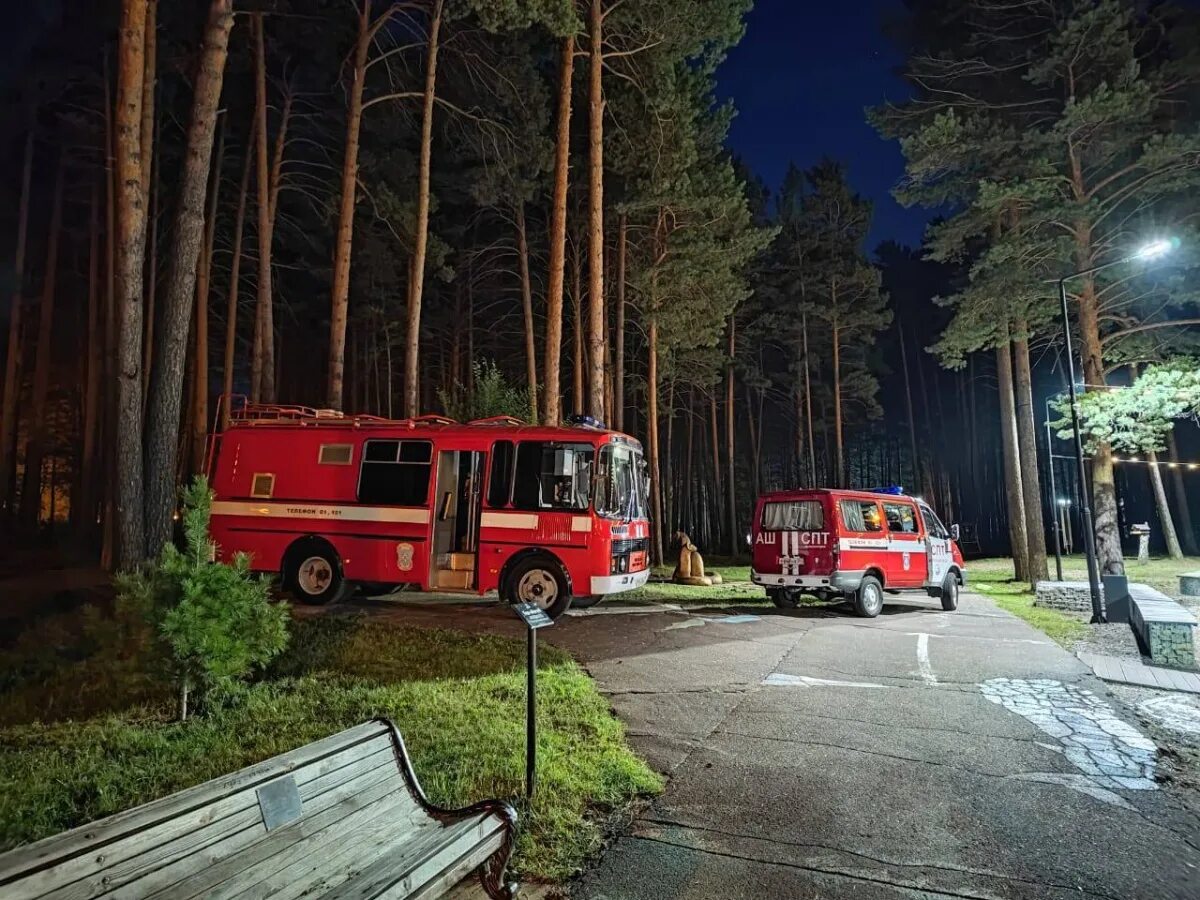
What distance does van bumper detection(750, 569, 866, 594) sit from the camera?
12648mm

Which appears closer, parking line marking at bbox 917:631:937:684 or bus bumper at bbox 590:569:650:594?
parking line marking at bbox 917:631:937:684

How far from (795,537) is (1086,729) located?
7.02 metres

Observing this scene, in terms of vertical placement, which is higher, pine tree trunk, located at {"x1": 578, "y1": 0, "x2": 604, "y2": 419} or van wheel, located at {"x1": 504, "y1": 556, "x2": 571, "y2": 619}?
pine tree trunk, located at {"x1": 578, "y1": 0, "x2": 604, "y2": 419}

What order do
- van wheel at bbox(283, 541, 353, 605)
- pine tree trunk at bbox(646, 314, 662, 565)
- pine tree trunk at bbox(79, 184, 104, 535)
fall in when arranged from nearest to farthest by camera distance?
van wheel at bbox(283, 541, 353, 605)
pine tree trunk at bbox(79, 184, 104, 535)
pine tree trunk at bbox(646, 314, 662, 565)

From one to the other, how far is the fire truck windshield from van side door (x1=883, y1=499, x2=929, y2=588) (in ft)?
18.3

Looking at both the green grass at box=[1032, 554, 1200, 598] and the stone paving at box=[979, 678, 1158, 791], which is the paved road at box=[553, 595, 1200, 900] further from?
the green grass at box=[1032, 554, 1200, 598]

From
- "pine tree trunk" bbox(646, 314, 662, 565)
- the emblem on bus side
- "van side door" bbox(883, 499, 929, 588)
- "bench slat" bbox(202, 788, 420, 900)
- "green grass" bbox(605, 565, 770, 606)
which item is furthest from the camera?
"pine tree trunk" bbox(646, 314, 662, 565)

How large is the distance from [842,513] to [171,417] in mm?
11368

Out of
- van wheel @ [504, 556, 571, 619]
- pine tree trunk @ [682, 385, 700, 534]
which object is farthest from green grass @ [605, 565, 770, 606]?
pine tree trunk @ [682, 385, 700, 534]

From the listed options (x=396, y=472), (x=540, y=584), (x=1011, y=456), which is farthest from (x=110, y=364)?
(x=1011, y=456)

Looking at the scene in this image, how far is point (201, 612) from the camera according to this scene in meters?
5.59

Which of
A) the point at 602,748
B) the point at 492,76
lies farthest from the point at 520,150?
the point at 602,748

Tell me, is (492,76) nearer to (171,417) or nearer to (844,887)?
(171,417)

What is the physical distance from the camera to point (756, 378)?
38344 millimetres
